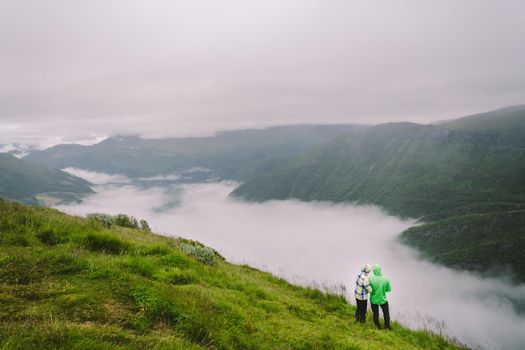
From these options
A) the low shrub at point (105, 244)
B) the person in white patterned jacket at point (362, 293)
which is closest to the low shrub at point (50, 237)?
the low shrub at point (105, 244)

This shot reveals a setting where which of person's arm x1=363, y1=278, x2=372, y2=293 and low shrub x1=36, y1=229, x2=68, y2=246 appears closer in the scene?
low shrub x1=36, y1=229, x2=68, y2=246

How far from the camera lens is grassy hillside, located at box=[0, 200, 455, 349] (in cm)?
591

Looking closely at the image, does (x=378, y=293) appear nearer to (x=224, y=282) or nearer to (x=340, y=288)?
(x=340, y=288)

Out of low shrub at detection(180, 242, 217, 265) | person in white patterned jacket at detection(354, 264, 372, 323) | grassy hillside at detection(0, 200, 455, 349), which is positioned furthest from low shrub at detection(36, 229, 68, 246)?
person in white patterned jacket at detection(354, 264, 372, 323)

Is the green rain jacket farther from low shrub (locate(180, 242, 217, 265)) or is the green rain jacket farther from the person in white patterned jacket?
low shrub (locate(180, 242, 217, 265))

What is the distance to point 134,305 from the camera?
736 centimetres

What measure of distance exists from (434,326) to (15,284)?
620 inches

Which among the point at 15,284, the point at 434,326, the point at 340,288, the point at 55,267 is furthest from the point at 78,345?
the point at 434,326

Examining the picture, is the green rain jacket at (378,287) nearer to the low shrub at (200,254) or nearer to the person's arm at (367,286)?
the person's arm at (367,286)

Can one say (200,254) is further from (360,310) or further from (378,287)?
(378,287)

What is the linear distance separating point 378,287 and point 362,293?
0.98 metres

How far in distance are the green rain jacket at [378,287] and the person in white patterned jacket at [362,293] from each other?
337mm

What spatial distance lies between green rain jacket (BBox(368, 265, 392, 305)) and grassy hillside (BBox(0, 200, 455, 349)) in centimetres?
113

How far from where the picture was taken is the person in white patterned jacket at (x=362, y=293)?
12.9m
